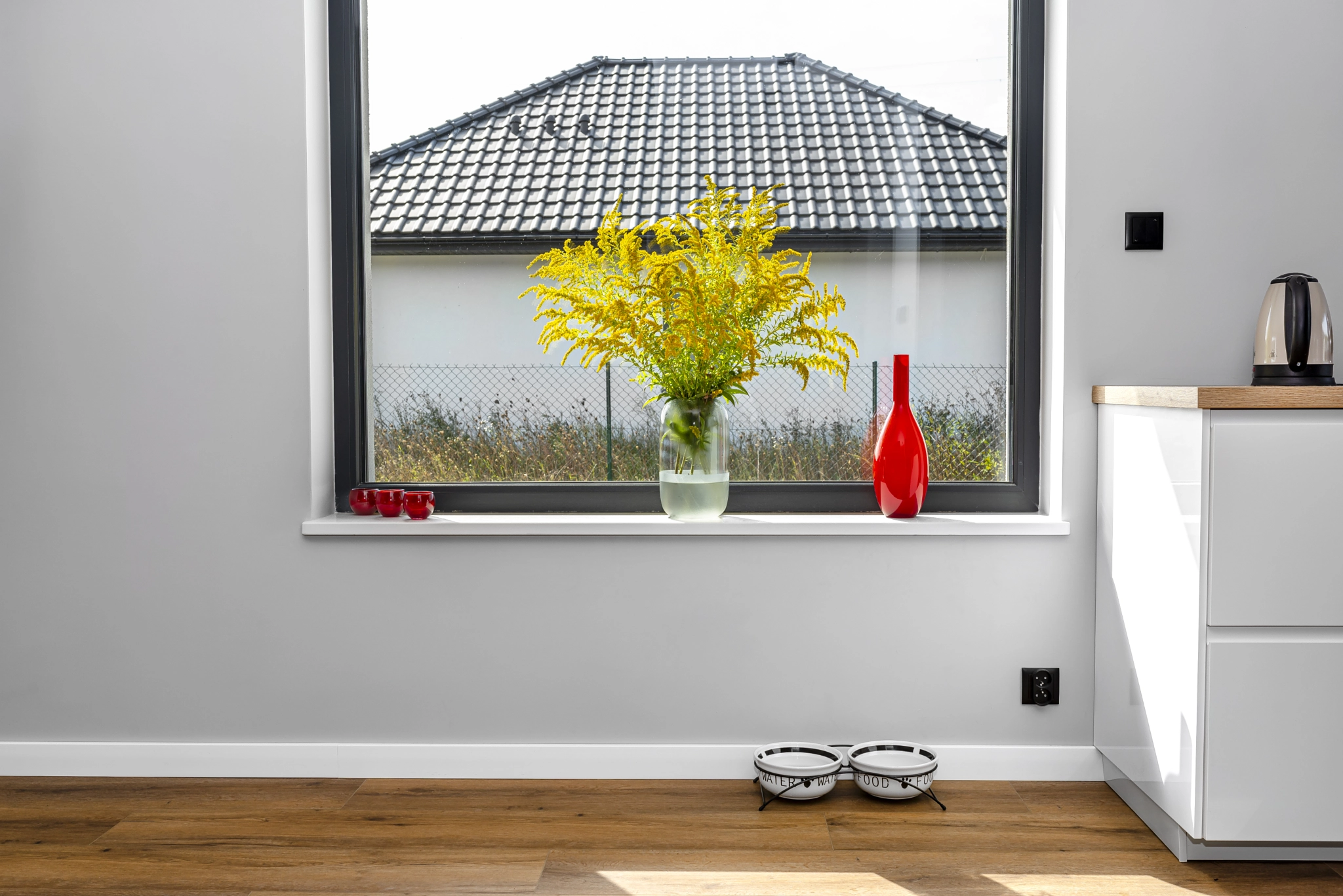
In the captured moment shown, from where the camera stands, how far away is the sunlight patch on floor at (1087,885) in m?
1.64

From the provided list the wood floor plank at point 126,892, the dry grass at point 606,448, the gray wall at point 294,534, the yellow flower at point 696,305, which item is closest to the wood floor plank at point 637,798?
the gray wall at point 294,534

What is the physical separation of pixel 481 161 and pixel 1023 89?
136 centimetres

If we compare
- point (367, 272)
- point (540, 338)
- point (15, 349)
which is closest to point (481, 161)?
point (367, 272)

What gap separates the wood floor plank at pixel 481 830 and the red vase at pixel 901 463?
73 centimetres

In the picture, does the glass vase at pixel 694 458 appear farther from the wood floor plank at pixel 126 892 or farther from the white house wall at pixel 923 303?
the wood floor plank at pixel 126 892

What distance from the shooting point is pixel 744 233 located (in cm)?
216

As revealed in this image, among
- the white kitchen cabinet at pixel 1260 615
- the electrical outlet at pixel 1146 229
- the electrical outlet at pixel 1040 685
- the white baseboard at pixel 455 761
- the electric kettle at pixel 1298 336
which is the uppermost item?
the electrical outlet at pixel 1146 229

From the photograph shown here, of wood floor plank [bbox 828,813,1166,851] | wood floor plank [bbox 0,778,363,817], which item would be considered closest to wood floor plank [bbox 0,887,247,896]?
wood floor plank [bbox 0,778,363,817]

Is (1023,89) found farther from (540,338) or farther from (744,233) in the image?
(540,338)

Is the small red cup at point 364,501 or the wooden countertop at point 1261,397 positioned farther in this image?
the small red cup at point 364,501

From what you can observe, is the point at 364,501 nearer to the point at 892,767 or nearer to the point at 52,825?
the point at 52,825

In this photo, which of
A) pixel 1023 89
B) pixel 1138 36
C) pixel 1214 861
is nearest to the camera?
pixel 1214 861

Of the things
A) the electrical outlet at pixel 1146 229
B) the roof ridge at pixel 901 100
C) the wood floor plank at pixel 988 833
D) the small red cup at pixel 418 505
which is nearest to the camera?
the wood floor plank at pixel 988 833

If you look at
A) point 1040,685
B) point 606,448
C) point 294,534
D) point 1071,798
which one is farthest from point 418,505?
point 1071,798
